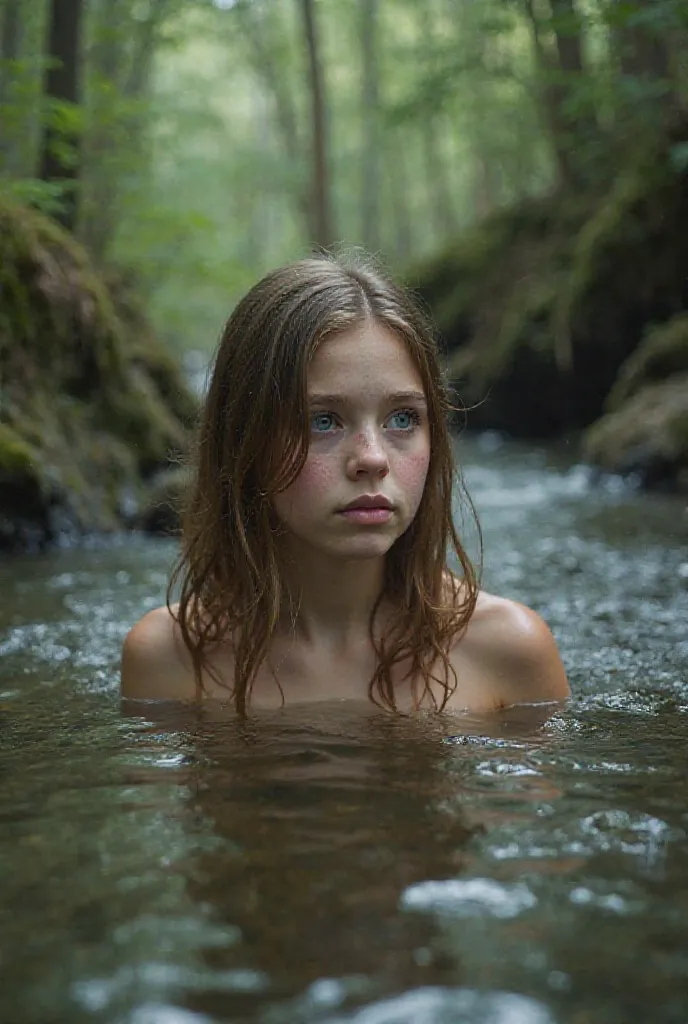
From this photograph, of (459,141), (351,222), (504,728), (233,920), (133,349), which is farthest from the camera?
(351,222)

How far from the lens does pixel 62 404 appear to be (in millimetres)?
7137

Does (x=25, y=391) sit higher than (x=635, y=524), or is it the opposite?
(x=25, y=391)

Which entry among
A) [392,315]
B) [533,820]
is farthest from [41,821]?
[392,315]

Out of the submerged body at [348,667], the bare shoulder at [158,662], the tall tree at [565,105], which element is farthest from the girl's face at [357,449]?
the tall tree at [565,105]

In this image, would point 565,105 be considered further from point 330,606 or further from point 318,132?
point 330,606

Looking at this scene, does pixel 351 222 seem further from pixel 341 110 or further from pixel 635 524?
pixel 635 524

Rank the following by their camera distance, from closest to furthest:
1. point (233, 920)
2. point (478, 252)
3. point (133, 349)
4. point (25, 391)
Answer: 1. point (233, 920)
2. point (25, 391)
3. point (133, 349)
4. point (478, 252)

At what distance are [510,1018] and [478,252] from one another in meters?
16.3

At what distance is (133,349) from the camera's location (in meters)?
8.85

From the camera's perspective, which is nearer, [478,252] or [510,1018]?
[510,1018]

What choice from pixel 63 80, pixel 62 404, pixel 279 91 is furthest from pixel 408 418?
pixel 279 91

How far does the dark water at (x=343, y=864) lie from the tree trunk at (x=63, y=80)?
7.15 meters

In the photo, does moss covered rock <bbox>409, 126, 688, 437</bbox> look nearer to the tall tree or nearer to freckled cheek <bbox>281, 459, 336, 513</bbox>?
the tall tree

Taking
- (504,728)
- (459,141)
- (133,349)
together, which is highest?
(459,141)
